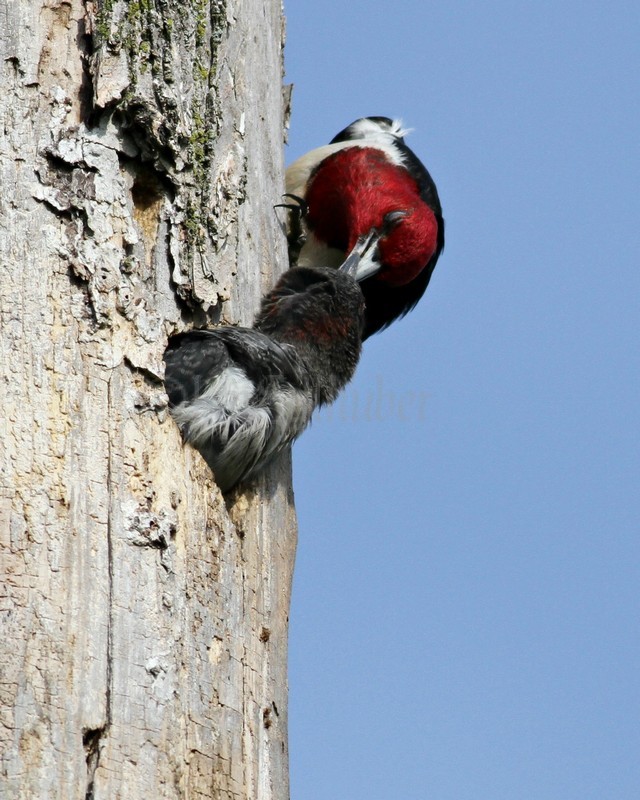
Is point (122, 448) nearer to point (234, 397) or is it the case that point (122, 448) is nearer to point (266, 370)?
point (234, 397)

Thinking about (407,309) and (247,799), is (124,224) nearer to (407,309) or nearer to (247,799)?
(247,799)

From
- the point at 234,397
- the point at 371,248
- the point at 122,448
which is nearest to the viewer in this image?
the point at 122,448

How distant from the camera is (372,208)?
5.04m

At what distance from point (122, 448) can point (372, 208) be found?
265 cm

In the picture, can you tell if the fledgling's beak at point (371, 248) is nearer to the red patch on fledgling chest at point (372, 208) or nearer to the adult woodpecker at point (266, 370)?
the red patch on fledgling chest at point (372, 208)

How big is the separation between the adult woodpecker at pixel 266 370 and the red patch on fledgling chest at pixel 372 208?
3.89ft

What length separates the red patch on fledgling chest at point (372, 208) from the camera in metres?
4.94

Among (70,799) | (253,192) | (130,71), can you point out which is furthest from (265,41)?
(70,799)

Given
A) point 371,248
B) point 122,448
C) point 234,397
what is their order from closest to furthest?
point 122,448 → point 234,397 → point 371,248

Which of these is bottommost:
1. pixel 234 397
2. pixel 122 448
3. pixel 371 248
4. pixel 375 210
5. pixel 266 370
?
pixel 122 448

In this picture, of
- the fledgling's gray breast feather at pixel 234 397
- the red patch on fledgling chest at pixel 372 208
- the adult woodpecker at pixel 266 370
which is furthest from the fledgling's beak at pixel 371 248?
the fledgling's gray breast feather at pixel 234 397

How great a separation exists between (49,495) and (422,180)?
3219 millimetres

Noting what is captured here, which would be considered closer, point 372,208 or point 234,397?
point 234,397

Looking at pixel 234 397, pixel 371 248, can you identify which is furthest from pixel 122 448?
pixel 371 248
